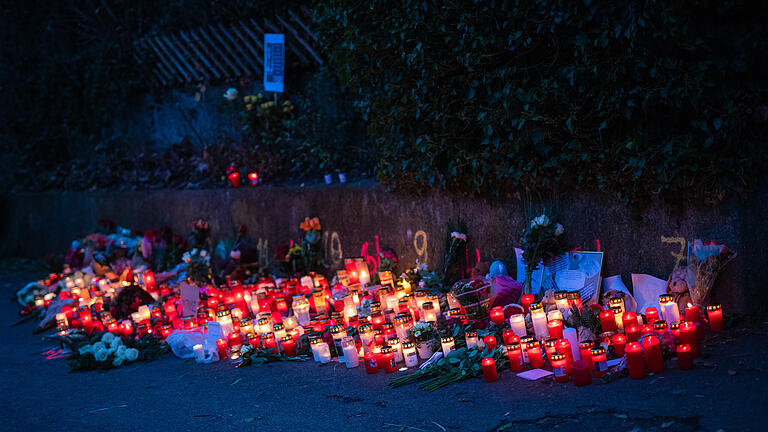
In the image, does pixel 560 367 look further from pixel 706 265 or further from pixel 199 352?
pixel 199 352

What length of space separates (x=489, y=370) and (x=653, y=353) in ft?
3.22

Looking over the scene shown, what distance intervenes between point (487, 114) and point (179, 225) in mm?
7050

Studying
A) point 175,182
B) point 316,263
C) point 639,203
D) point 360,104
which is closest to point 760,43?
point 639,203

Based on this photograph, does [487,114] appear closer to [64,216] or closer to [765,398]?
[765,398]

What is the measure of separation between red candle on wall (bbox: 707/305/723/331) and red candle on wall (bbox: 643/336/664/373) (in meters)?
0.70

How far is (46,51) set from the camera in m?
16.3

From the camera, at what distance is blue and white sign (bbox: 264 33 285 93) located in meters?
10.3

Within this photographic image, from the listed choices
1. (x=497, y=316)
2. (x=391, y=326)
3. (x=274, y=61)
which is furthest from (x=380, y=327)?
(x=274, y=61)

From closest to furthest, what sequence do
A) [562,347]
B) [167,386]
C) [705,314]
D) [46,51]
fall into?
[562,347]
[705,314]
[167,386]
[46,51]

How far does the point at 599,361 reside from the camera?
420 centimetres

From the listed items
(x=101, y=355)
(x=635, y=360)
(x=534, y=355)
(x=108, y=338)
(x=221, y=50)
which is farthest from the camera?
(x=221, y=50)

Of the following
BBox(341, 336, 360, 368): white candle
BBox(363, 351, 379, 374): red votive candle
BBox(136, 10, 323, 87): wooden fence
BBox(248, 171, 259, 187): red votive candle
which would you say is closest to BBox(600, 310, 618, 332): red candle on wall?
BBox(363, 351, 379, 374): red votive candle

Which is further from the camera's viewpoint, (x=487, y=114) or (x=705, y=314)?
(x=487, y=114)

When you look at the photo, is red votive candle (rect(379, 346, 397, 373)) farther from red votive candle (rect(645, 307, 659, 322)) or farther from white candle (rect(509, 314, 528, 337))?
red votive candle (rect(645, 307, 659, 322))
